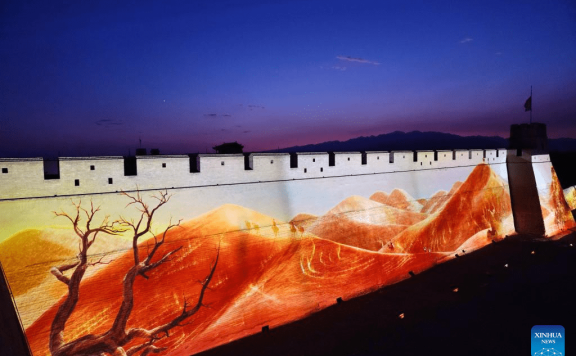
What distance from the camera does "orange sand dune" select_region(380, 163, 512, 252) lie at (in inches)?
317

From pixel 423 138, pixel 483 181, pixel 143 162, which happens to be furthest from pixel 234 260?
pixel 423 138

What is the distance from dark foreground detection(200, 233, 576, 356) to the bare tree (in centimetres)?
92

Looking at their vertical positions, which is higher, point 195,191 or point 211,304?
point 195,191

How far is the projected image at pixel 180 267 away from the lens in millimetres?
3852

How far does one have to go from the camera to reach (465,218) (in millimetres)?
9242

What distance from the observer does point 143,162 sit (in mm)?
4605

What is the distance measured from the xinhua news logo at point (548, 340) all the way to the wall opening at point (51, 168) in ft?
23.1

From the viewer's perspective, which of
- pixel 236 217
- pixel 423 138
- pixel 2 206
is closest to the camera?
pixel 2 206

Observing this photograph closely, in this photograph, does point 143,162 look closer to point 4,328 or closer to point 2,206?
point 2,206

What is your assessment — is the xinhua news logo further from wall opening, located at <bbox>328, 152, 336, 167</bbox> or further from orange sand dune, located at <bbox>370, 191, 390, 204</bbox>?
wall opening, located at <bbox>328, 152, 336, 167</bbox>

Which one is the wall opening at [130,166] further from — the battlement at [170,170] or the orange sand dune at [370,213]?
the orange sand dune at [370,213]

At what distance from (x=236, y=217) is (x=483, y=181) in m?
8.48

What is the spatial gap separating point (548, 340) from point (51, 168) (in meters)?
7.52

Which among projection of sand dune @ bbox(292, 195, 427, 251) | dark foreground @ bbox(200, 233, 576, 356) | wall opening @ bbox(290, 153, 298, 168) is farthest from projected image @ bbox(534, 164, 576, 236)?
wall opening @ bbox(290, 153, 298, 168)
